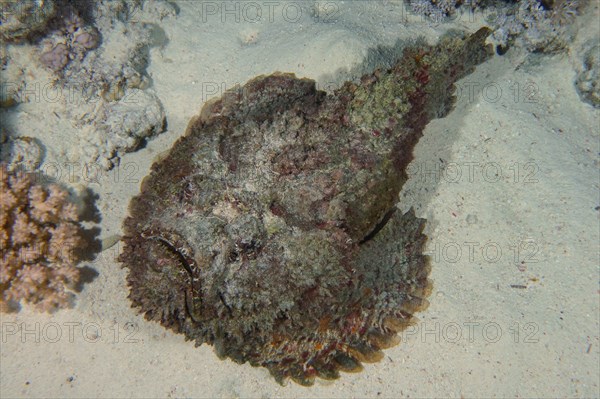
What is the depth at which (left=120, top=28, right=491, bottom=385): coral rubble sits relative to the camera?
10.0 feet

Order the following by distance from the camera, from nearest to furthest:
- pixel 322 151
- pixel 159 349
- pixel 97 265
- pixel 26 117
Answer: pixel 322 151 < pixel 159 349 < pixel 97 265 < pixel 26 117

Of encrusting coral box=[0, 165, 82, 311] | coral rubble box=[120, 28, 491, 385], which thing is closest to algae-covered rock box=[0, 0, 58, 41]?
encrusting coral box=[0, 165, 82, 311]

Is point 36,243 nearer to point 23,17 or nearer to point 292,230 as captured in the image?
point 23,17

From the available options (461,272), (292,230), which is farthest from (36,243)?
(461,272)

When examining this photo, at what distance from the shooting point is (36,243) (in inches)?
151

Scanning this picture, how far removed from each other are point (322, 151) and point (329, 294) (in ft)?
3.96

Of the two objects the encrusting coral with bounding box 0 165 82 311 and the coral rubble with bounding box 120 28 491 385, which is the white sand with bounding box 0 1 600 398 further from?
the coral rubble with bounding box 120 28 491 385

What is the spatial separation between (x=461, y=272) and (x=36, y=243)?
4.26 metres

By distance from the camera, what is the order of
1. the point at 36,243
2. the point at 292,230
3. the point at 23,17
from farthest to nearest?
1. the point at 23,17
2. the point at 36,243
3. the point at 292,230

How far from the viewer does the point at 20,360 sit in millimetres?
3695

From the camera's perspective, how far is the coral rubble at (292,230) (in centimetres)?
305

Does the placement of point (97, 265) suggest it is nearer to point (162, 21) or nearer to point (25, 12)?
point (25, 12)

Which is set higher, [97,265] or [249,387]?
[97,265]

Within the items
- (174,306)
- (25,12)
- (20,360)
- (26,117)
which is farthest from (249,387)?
(25,12)
